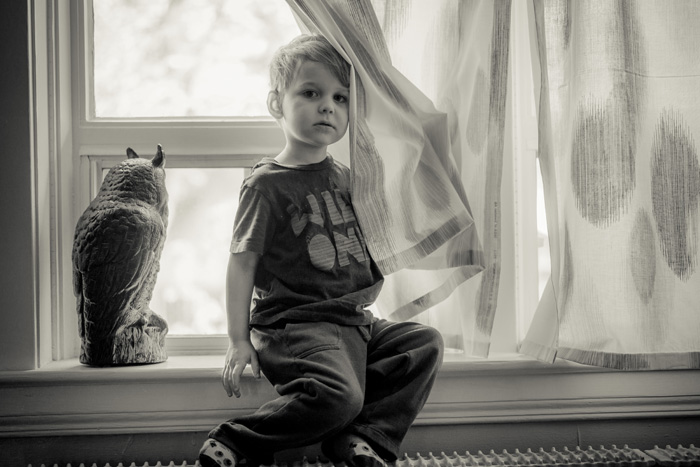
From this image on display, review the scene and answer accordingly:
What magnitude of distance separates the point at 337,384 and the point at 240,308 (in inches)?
8.9

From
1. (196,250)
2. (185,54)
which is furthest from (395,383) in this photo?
(185,54)

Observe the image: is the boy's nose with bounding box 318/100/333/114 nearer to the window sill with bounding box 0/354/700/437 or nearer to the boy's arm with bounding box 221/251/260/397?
the boy's arm with bounding box 221/251/260/397

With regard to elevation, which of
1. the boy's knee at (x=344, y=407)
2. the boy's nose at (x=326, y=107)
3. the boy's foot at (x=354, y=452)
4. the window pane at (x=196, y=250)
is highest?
the boy's nose at (x=326, y=107)

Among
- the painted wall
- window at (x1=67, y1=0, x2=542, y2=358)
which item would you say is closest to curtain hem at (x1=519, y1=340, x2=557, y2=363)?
window at (x1=67, y1=0, x2=542, y2=358)

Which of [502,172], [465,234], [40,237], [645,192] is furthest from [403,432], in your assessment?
[40,237]

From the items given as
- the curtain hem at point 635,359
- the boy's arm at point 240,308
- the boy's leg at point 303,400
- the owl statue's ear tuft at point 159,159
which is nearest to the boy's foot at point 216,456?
the boy's leg at point 303,400

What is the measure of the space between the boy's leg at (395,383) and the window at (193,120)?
34 centimetres

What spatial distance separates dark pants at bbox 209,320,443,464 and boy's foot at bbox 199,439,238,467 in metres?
0.02

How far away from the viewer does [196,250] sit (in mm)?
1453

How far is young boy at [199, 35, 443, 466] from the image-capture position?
1.11 metres

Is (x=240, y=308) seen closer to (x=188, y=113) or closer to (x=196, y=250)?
(x=196, y=250)

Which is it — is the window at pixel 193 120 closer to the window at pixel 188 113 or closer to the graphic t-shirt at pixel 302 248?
the window at pixel 188 113

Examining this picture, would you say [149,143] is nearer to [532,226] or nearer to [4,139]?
[4,139]

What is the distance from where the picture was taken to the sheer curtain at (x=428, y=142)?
1.20m
